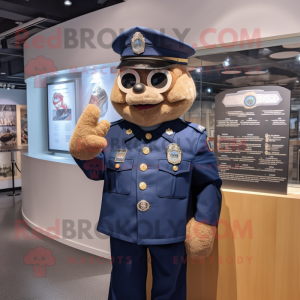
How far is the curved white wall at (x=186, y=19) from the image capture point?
207 cm

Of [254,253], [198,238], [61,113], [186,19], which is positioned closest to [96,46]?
[186,19]

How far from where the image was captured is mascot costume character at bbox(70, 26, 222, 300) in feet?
5.36

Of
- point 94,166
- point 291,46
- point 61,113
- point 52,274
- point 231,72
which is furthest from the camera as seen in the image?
point 61,113

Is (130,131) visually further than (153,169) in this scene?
Yes

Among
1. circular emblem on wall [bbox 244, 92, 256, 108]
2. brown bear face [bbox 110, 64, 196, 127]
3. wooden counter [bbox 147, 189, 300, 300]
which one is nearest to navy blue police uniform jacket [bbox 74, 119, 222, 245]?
brown bear face [bbox 110, 64, 196, 127]

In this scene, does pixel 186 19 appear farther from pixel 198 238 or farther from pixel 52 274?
pixel 52 274

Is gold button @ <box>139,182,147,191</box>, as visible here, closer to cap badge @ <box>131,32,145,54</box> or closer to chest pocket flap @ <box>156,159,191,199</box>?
chest pocket flap @ <box>156,159,191,199</box>

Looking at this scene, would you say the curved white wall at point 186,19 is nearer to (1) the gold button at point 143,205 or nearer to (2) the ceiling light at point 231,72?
(2) the ceiling light at point 231,72

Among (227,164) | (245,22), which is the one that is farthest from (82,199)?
(245,22)

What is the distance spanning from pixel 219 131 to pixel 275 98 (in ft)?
1.39

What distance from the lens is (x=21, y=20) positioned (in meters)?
3.96

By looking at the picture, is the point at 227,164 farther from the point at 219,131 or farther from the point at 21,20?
the point at 21,20

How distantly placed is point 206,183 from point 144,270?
618 mm

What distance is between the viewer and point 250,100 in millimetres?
2008
